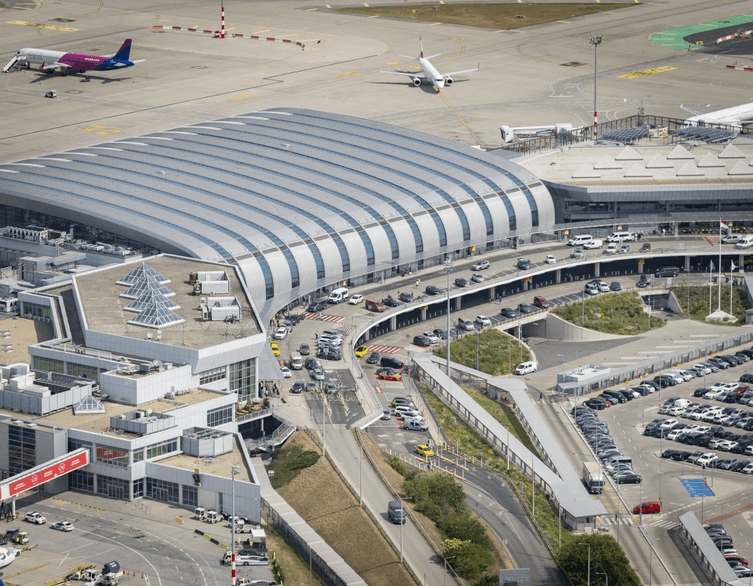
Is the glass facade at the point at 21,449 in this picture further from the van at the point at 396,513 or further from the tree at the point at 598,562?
the tree at the point at 598,562

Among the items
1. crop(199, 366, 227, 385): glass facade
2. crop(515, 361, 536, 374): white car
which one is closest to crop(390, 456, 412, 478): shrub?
crop(199, 366, 227, 385): glass facade

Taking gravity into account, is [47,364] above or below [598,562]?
above

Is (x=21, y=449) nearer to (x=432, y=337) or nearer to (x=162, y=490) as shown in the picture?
(x=162, y=490)

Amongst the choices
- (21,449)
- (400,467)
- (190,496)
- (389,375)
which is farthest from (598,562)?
(21,449)

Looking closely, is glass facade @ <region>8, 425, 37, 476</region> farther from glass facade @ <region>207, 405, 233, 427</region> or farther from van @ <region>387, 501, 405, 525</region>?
van @ <region>387, 501, 405, 525</region>

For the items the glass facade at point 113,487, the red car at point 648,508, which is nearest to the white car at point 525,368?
the red car at point 648,508

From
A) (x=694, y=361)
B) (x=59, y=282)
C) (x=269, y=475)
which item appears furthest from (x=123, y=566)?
(x=694, y=361)
